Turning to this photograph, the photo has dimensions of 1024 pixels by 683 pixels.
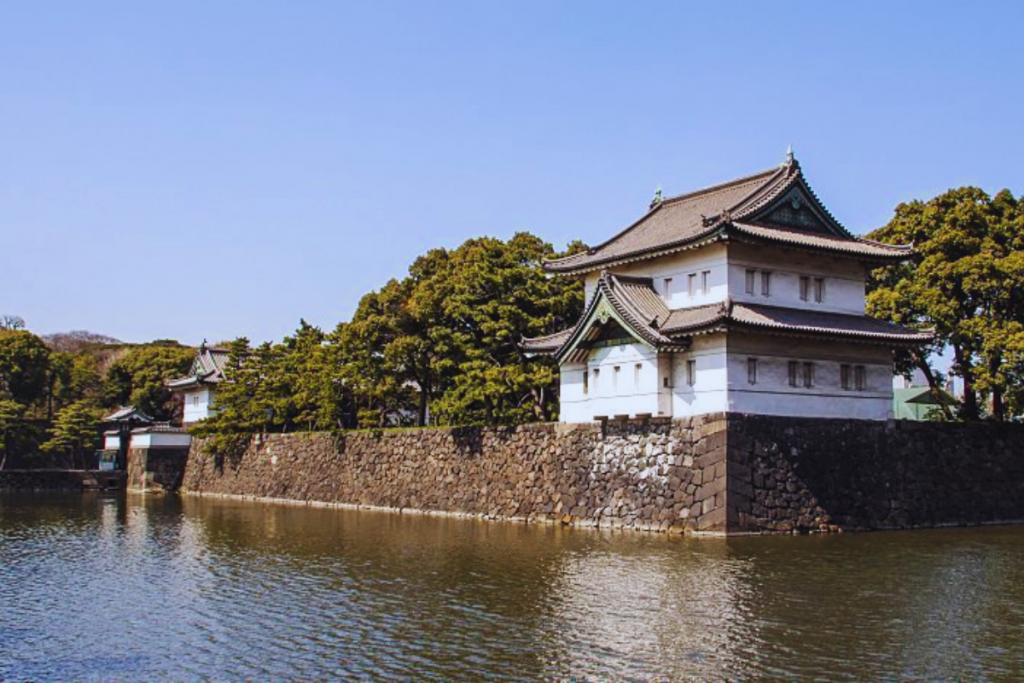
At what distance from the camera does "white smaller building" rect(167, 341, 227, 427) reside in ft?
206

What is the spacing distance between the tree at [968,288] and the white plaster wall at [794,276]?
9.61 feet

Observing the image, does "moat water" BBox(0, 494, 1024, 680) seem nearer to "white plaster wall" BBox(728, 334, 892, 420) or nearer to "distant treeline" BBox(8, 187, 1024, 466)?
"white plaster wall" BBox(728, 334, 892, 420)

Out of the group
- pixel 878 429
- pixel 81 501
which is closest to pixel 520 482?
→ pixel 878 429

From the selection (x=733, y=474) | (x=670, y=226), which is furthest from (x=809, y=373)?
(x=670, y=226)

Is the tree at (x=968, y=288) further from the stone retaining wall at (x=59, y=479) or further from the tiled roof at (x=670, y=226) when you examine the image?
the stone retaining wall at (x=59, y=479)

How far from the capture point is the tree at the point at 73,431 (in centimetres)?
6406

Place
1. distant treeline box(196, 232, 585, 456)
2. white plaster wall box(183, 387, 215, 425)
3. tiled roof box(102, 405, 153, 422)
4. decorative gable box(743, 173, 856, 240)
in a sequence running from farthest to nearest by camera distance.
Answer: tiled roof box(102, 405, 153, 422) < white plaster wall box(183, 387, 215, 425) < distant treeline box(196, 232, 585, 456) < decorative gable box(743, 173, 856, 240)

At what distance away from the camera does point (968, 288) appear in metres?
32.9

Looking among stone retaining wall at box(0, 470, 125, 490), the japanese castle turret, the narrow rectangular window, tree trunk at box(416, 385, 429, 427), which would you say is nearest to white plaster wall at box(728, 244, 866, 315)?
the japanese castle turret

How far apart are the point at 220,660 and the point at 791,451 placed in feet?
59.9

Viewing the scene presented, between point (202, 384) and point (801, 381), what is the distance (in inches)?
1670

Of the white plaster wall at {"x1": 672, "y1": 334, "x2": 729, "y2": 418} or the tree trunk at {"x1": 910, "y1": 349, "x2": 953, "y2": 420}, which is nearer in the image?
the white plaster wall at {"x1": 672, "y1": 334, "x2": 729, "y2": 418}

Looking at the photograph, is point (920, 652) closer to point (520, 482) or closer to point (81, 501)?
point (520, 482)

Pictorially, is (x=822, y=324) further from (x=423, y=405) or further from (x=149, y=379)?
(x=149, y=379)
